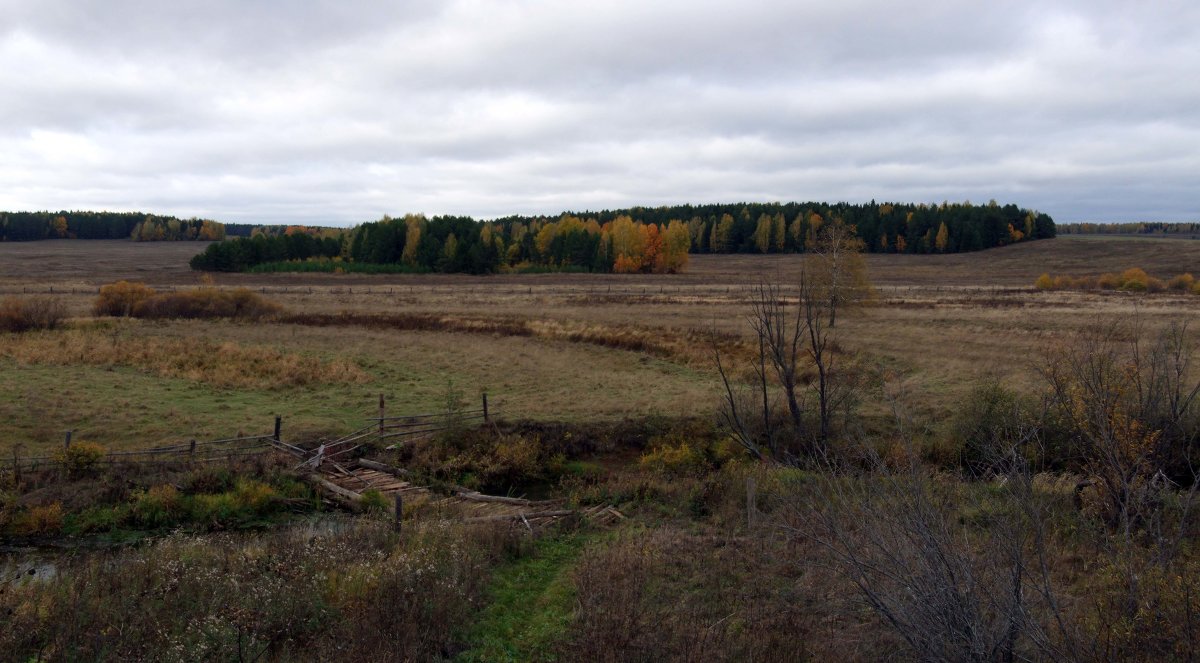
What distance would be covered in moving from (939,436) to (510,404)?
13.9 meters

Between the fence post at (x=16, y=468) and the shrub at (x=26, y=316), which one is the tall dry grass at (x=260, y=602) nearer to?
the fence post at (x=16, y=468)

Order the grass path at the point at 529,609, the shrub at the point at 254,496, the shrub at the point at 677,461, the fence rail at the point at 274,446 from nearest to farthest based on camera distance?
1. the grass path at the point at 529,609
2. the shrub at the point at 254,496
3. the fence rail at the point at 274,446
4. the shrub at the point at 677,461

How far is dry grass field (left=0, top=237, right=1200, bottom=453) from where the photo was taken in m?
23.9

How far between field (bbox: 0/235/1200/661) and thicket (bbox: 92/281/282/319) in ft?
6.02

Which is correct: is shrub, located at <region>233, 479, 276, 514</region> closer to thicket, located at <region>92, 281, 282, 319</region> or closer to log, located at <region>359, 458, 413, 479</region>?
log, located at <region>359, 458, 413, 479</region>

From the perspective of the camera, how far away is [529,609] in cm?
1119

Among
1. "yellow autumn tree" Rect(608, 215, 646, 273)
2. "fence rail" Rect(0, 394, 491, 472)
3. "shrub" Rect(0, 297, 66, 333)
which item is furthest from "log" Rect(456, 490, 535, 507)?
"yellow autumn tree" Rect(608, 215, 646, 273)

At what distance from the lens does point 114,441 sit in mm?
20484

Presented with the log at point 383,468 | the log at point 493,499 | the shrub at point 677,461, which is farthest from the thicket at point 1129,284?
the log at point 383,468

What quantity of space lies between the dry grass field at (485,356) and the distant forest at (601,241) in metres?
36.2

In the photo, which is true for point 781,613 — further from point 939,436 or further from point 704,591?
point 939,436

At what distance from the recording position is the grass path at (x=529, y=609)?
969cm

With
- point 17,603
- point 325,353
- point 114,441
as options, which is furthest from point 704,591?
point 325,353

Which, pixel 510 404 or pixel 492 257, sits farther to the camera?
pixel 492 257
